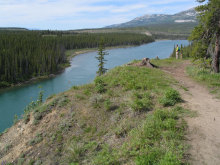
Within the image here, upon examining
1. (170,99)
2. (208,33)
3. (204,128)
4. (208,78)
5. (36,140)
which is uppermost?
(208,33)

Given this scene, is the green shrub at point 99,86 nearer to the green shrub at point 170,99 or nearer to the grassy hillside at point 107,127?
the grassy hillside at point 107,127

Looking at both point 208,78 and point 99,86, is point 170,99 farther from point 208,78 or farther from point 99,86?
point 208,78

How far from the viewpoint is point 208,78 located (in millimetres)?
14852

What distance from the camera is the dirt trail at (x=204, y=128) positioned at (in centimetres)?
634

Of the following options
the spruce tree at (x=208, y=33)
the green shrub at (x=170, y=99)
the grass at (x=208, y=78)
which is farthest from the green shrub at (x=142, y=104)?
the spruce tree at (x=208, y=33)

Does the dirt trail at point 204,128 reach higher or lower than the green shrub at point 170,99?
lower

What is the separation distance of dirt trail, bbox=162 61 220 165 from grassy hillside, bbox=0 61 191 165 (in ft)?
1.42

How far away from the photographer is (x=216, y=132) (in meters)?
7.59

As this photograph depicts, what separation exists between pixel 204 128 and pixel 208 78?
8.18 metres

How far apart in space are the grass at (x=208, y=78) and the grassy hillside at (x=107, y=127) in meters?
2.57

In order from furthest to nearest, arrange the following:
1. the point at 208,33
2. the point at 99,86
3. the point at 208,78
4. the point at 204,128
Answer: the point at 208,33, the point at 208,78, the point at 99,86, the point at 204,128

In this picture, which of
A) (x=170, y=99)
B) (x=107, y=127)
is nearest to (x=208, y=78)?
(x=170, y=99)

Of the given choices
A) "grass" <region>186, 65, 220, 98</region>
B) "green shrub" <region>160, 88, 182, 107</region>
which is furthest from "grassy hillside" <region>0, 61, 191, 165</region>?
"grass" <region>186, 65, 220, 98</region>

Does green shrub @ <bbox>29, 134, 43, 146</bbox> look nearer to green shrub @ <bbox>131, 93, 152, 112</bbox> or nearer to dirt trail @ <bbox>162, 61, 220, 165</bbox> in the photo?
green shrub @ <bbox>131, 93, 152, 112</bbox>
